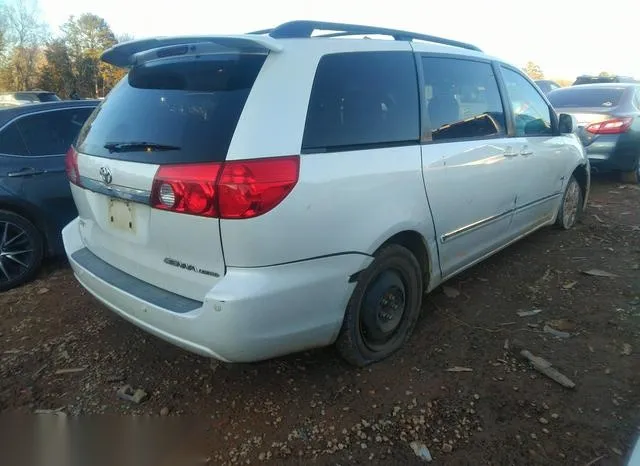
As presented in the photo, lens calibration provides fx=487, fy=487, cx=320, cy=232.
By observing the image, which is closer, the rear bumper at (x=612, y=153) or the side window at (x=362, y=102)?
the side window at (x=362, y=102)

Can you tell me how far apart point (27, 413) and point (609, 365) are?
3.17 meters

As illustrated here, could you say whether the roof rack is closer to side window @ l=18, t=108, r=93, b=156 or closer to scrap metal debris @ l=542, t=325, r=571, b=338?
scrap metal debris @ l=542, t=325, r=571, b=338

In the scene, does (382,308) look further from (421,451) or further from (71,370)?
(71,370)

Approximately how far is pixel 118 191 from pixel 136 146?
9.3 inches

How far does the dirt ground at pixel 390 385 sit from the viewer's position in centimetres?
223

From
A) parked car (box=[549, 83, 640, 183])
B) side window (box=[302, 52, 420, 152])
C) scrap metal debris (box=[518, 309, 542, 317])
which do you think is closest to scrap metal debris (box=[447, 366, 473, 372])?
scrap metal debris (box=[518, 309, 542, 317])

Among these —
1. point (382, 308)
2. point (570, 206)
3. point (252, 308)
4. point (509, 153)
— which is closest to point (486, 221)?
point (509, 153)

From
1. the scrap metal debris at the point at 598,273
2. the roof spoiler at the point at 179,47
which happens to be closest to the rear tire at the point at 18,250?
the roof spoiler at the point at 179,47

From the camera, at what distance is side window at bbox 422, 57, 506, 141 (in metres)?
3.01

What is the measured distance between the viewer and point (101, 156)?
2.52 metres

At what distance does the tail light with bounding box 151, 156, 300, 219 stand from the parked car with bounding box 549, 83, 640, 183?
22.0 feet

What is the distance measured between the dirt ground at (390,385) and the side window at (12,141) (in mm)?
1168

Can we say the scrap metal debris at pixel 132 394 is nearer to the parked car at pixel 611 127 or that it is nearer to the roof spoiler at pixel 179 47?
the roof spoiler at pixel 179 47

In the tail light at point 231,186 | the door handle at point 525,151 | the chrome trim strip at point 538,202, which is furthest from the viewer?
the chrome trim strip at point 538,202
